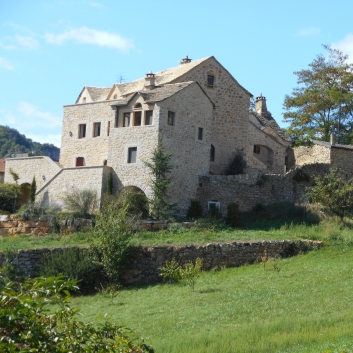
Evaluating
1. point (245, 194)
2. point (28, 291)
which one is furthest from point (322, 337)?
point (245, 194)

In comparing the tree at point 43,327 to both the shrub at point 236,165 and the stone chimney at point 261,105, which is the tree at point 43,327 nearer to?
the shrub at point 236,165

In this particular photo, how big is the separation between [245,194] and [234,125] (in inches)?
307

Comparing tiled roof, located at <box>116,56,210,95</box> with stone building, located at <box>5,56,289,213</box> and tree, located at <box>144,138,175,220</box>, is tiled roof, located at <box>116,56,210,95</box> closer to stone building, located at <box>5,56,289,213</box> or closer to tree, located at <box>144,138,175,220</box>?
stone building, located at <box>5,56,289,213</box>

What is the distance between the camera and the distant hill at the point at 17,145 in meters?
100

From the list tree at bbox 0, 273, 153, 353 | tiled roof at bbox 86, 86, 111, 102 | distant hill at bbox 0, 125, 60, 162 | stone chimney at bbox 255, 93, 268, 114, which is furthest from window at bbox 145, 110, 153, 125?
distant hill at bbox 0, 125, 60, 162

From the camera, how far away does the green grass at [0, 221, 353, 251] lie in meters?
30.3

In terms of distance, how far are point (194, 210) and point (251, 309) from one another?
18.0m

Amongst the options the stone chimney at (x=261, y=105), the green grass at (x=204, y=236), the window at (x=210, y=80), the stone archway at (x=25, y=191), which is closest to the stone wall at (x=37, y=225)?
the green grass at (x=204, y=236)

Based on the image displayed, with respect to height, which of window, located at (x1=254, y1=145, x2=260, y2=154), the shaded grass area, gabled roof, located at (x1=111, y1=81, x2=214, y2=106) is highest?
gabled roof, located at (x1=111, y1=81, x2=214, y2=106)

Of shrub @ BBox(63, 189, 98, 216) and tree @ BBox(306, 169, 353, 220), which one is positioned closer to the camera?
tree @ BBox(306, 169, 353, 220)

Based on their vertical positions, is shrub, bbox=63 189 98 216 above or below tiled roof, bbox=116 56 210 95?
below

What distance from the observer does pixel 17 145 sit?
103 m

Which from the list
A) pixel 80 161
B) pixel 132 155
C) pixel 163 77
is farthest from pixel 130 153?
pixel 163 77

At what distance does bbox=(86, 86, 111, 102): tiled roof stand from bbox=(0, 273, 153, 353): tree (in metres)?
40.5
